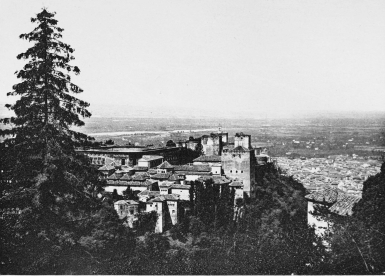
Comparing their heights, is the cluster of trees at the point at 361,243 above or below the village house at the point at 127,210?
above

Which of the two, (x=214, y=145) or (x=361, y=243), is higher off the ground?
(x=214, y=145)

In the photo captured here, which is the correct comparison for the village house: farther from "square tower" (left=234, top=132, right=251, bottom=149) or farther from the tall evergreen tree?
the tall evergreen tree

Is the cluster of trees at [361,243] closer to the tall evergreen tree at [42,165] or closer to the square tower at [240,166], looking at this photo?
the tall evergreen tree at [42,165]

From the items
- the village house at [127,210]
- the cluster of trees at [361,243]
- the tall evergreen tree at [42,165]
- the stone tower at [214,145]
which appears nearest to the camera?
the tall evergreen tree at [42,165]

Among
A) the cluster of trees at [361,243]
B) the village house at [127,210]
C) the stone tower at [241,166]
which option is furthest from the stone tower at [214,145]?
the cluster of trees at [361,243]

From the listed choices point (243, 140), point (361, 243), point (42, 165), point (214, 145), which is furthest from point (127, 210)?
point (214, 145)

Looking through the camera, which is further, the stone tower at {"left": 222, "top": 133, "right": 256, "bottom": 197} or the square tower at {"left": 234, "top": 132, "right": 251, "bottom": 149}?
the square tower at {"left": 234, "top": 132, "right": 251, "bottom": 149}

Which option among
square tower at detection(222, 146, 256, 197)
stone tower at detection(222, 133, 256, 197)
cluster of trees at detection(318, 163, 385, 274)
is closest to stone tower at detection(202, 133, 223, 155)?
stone tower at detection(222, 133, 256, 197)

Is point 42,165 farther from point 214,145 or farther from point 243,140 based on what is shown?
point 214,145

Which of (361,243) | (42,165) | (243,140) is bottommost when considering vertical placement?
(361,243)
